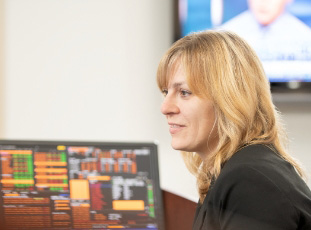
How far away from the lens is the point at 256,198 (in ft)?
3.96

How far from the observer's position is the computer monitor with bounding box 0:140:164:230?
1.33 m

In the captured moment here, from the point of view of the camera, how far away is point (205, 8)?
3186 mm

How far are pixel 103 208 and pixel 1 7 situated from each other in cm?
205

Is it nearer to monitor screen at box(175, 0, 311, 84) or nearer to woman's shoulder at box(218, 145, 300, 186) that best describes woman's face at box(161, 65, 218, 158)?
woman's shoulder at box(218, 145, 300, 186)

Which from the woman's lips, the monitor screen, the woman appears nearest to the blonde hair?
the woman

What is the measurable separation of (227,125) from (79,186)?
0.40 metres

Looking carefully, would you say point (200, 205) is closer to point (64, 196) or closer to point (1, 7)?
point (64, 196)

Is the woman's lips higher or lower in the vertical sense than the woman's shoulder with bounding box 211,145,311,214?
higher

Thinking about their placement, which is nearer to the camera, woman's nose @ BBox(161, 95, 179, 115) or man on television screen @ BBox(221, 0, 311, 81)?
woman's nose @ BBox(161, 95, 179, 115)

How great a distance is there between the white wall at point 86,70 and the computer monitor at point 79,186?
1811mm

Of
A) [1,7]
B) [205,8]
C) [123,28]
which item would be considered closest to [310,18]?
[205,8]

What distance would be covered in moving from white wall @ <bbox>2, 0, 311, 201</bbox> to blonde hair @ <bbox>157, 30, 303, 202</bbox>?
1700 millimetres

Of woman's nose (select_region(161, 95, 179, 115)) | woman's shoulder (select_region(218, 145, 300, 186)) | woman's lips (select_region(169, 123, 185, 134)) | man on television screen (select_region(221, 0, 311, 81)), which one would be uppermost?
man on television screen (select_region(221, 0, 311, 81))

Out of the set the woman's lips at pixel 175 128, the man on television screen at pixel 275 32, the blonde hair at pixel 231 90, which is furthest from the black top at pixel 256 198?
the man on television screen at pixel 275 32
